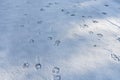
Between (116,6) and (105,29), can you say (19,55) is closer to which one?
(105,29)

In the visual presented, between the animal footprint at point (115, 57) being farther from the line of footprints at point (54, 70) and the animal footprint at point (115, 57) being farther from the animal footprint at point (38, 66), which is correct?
the animal footprint at point (38, 66)

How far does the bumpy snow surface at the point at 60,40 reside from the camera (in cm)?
260

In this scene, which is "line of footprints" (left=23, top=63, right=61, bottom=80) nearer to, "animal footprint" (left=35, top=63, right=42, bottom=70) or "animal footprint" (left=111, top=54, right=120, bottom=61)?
"animal footprint" (left=35, top=63, right=42, bottom=70)

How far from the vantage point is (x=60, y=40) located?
3139 millimetres

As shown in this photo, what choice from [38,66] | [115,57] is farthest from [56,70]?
[115,57]

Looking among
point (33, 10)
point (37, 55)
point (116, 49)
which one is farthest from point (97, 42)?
point (33, 10)

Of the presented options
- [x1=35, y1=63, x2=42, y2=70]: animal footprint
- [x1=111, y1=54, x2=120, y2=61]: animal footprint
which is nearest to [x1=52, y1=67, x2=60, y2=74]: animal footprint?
[x1=35, y1=63, x2=42, y2=70]: animal footprint

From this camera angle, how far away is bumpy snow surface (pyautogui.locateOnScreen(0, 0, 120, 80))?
2.60 m

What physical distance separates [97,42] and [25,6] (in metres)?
1.81

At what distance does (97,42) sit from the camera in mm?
3084

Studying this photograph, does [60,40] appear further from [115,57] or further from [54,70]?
[115,57]

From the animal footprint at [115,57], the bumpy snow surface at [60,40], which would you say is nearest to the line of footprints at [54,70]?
the bumpy snow surface at [60,40]

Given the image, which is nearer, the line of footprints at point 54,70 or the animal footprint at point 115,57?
the line of footprints at point 54,70

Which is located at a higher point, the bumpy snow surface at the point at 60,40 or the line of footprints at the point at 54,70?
the bumpy snow surface at the point at 60,40
